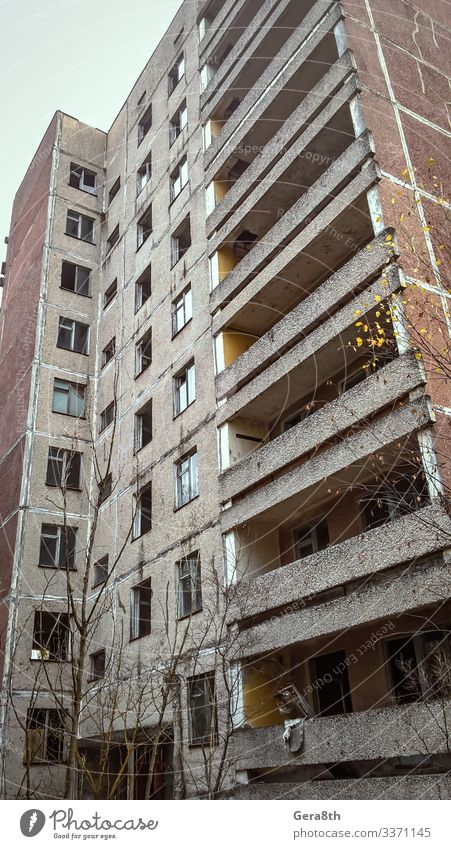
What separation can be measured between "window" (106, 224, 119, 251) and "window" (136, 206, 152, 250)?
2016 millimetres

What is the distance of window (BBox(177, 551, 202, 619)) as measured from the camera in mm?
16812

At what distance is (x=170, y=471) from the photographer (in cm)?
1919

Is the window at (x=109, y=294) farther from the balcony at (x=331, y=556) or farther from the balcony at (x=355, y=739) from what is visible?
the balcony at (x=355, y=739)

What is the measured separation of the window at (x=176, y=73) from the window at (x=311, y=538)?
59.5 feet

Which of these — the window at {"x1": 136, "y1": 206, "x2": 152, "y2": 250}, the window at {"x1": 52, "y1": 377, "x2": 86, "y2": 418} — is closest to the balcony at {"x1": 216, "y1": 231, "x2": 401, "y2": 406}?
the window at {"x1": 52, "y1": 377, "x2": 86, "y2": 418}

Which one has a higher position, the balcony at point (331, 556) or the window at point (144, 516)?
the window at point (144, 516)

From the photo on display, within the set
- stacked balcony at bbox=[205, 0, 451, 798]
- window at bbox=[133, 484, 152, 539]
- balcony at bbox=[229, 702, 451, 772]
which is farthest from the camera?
window at bbox=[133, 484, 152, 539]

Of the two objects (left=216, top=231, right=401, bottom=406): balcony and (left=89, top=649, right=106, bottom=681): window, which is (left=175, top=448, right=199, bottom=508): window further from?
(left=89, top=649, right=106, bottom=681): window

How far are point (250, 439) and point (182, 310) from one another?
5510mm

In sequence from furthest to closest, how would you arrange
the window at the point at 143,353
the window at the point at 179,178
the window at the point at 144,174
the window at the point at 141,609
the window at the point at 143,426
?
the window at the point at 144,174
the window at the point at 179,178
the window at the point at 143,353
the window at the point at 143,426
the window at the point at 141,609

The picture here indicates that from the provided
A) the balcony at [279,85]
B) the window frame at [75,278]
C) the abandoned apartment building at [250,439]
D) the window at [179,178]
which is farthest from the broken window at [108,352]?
the balcony at [279,85]

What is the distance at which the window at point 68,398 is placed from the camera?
24781 mm

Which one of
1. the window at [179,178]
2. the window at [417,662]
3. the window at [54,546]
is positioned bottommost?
the window at [417,662]

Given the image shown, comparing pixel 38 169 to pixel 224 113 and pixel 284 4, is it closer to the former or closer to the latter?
pixel 224 113
